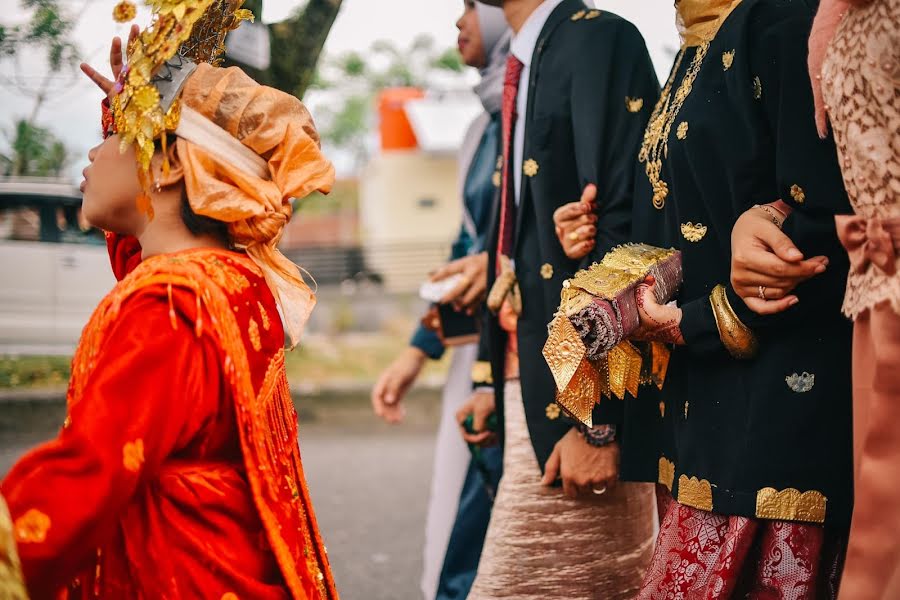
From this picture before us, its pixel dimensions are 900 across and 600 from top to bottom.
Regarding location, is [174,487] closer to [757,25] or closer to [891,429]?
[891,429]

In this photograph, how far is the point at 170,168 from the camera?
6.31ft

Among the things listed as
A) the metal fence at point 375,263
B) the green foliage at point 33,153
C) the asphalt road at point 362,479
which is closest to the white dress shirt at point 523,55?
the asphalt road at point 362,479

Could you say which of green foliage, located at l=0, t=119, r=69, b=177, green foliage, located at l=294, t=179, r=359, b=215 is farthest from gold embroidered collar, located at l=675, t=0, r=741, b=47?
green foliage, located at l=294, t=179, r=359, b=215

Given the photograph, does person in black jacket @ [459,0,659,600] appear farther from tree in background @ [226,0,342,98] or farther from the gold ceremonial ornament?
tree in background @ [226,0,342,98]

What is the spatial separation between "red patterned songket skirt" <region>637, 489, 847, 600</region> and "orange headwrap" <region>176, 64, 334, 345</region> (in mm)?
861

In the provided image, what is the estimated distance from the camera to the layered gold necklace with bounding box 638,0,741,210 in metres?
1.99

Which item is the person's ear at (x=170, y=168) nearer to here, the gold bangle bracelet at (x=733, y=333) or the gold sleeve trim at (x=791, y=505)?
the gold bangle bracelet at (x=733, y=333)

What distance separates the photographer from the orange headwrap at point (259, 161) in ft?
6.23

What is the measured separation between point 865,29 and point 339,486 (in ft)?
18.6

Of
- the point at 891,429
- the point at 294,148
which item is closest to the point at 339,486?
the point at 294,148

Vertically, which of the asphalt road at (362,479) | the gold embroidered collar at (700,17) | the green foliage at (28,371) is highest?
the gold embroidered collar at (700,17)

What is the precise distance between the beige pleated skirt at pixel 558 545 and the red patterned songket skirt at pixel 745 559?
61 cm

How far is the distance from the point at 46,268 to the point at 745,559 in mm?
7149

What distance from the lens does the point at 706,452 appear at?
1816 mm
